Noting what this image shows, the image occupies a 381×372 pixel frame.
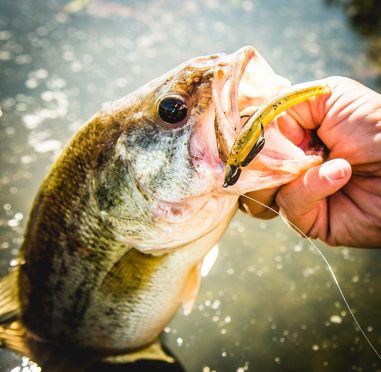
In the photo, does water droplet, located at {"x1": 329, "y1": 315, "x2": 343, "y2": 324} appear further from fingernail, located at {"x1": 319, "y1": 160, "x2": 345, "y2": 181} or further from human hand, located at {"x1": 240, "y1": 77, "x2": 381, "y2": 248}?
fingernail, located at {"x1": 319, "y1": 160, "x2": 345, "y2": 181}

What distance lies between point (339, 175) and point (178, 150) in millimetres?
619

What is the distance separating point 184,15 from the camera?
6973 mm

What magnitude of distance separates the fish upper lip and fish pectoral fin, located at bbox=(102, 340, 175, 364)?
1.39 m

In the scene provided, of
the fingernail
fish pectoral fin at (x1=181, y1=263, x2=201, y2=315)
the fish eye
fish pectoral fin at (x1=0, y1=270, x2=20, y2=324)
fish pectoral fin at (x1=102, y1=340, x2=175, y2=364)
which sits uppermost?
the fish eye

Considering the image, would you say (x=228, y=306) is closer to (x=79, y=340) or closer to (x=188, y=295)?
(x=188, y=295)

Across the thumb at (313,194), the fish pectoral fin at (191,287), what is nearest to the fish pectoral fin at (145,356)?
the fish pectoral fin at (191,287)

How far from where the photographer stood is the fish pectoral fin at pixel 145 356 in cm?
226

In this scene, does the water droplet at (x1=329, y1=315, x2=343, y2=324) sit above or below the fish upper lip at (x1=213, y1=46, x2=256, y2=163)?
below

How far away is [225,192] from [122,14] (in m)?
6.30

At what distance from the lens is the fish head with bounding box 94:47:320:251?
1508 mm

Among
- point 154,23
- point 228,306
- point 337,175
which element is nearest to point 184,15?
point 154,23

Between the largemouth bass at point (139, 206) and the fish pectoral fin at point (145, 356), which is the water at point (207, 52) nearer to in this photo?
the fish pectoral fin at point (145, 356)

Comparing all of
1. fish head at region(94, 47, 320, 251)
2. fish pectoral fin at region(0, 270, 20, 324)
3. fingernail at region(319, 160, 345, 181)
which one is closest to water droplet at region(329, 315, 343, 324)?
fish head at region(94, 47, 320, 251)

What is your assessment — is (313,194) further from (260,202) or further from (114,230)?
(114,230)
